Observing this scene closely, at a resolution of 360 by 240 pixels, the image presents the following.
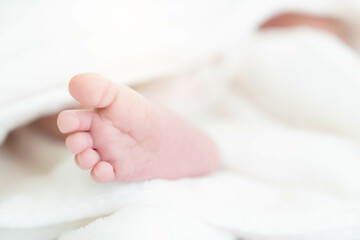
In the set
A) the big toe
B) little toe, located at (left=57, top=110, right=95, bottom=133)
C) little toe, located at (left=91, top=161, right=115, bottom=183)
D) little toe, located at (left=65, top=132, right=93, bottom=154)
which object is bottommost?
little toe, located at (left=91, top=161, right=115, bottom=183)

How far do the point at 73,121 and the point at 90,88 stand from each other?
0.04m

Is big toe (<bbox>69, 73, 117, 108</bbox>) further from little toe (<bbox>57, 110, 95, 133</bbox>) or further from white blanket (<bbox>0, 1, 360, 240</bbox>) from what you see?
white blanket (<bbox>0, 1, 360, 240</bbox>)

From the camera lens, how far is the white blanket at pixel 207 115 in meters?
0.48

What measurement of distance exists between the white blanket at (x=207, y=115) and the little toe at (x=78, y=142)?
0.08m

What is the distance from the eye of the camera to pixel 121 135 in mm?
458

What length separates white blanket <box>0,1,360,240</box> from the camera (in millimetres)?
476

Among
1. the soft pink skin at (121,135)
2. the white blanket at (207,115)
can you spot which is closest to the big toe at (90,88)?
the soft pink skin at (121,135)

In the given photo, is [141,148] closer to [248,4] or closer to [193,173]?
[193,173]

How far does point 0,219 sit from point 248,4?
0.71 metres

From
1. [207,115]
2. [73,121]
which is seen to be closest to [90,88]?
[73,121]

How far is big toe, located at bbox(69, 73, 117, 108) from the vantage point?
0.40 meters

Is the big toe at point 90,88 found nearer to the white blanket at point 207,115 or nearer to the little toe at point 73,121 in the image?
the little toe at point 73,121

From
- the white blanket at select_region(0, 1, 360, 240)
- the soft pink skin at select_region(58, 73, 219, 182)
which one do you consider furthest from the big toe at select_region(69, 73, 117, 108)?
the white blanket at select_region(0, 1, 360, 240)

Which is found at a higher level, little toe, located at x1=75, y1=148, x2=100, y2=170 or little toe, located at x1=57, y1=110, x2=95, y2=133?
little toe, located at x1=57, y1=110, x2=95, y2=133
